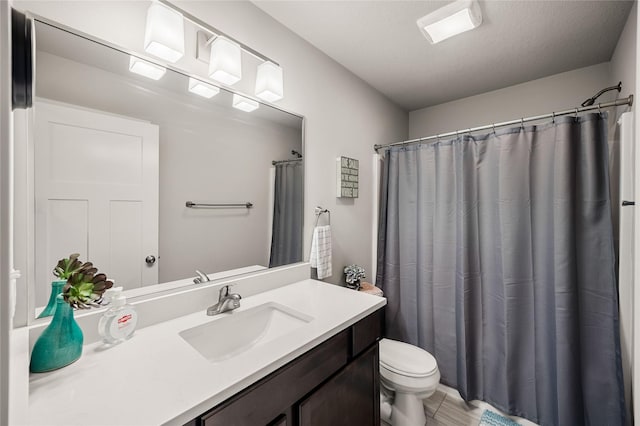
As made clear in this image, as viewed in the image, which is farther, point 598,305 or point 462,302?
point 462,302

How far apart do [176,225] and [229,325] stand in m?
0.49

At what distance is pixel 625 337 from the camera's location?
1.37m

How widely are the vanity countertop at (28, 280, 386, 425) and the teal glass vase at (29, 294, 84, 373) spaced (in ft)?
0.07

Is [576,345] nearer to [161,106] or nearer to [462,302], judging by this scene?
[462,302]

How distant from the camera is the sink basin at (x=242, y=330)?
105 centimetres

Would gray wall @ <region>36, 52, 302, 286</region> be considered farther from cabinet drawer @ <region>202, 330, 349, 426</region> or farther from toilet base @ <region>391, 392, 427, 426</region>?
toilet base @ <region>391, 392, 427, 426</region>

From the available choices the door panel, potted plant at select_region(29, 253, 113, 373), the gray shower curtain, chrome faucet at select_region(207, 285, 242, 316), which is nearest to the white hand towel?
chrome faucet at select_region(207, 285, 242, 316)

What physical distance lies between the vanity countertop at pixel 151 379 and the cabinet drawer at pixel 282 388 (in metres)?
0.03

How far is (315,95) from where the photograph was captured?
5.93 feet

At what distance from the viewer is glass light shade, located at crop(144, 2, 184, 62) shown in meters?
1.03

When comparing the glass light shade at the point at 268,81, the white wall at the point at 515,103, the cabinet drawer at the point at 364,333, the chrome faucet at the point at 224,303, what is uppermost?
the white wall at the point at 515,103

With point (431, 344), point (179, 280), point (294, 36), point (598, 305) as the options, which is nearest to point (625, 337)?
point (598, 305)

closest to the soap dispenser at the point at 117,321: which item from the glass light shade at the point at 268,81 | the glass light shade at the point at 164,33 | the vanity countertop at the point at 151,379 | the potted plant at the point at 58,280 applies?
the vanity countertop at the point at 151,379

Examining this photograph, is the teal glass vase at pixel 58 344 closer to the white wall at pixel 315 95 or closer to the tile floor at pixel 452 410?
the white wall at pixel 315 95
